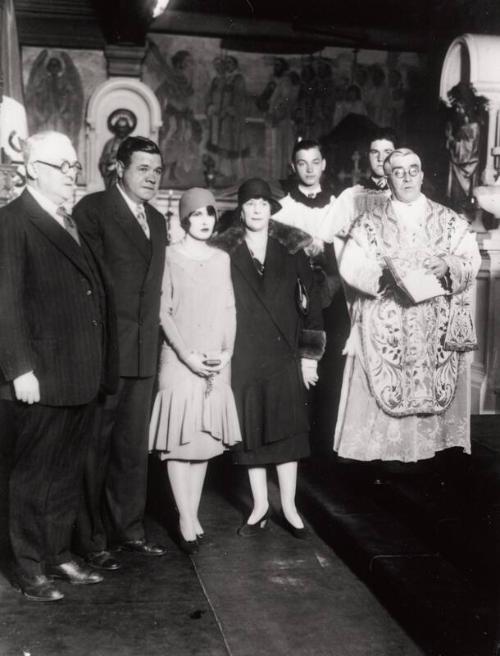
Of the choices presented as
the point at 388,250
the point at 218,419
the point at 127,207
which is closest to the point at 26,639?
the point at 218,419

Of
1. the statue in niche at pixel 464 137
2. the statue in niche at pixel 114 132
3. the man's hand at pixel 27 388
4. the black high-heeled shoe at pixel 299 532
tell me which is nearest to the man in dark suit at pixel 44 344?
the man's hand at pixel 27 388

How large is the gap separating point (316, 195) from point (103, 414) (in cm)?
216

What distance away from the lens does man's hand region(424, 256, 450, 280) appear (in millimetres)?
3922

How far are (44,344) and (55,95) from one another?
25.2 ft

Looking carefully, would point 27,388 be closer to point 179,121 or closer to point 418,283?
point 418,283

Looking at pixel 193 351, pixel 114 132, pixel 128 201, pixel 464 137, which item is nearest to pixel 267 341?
pixel 193 351

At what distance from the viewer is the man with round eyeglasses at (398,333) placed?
403cm

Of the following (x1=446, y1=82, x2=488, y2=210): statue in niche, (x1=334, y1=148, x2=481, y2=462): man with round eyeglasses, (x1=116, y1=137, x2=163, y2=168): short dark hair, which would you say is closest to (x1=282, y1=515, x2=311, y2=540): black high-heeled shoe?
(x1=334, y1=148, x2=481, y2=462): man with round eyeglasses

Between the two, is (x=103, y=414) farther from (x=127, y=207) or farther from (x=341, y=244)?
(x=341, y=244)

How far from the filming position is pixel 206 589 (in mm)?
3473

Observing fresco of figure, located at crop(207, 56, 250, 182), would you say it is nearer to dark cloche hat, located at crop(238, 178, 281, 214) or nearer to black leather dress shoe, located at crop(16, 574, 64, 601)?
dark cloche hat, located at crop(238, 178, 281, 214)

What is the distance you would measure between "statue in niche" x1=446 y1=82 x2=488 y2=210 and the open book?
2.82 m

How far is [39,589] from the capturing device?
322 cm

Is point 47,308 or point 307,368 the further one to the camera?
point 307,368
